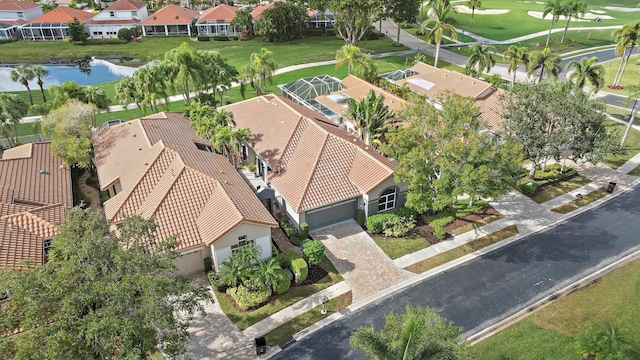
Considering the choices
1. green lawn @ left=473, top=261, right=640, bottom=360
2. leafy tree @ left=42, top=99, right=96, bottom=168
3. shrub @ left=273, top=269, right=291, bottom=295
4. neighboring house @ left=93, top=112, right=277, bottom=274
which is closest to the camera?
green lawn @ left=473, top=261, right=640, bottom=360

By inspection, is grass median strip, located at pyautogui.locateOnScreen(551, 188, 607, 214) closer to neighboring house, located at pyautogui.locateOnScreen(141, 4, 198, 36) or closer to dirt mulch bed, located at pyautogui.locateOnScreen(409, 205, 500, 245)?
dirt mulch bed, located at pyautogui.locateOnScreen(409, 205, 500, 245)

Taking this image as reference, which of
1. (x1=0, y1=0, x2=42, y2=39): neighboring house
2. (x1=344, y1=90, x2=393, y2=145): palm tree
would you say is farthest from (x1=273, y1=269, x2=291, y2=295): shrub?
(x1=0, y1=0, x2=42, y2=39): neighboring house

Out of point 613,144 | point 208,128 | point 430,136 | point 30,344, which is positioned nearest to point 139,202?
point 208,128

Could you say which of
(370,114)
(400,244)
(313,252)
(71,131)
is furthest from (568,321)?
(71,131)

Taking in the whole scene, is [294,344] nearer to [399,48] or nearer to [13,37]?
[399,48]

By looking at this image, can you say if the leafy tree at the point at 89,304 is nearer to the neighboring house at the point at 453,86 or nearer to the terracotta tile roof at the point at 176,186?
the terracotta tile roof at the point at 176,186

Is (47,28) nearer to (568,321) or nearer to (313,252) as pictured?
(313,252)
